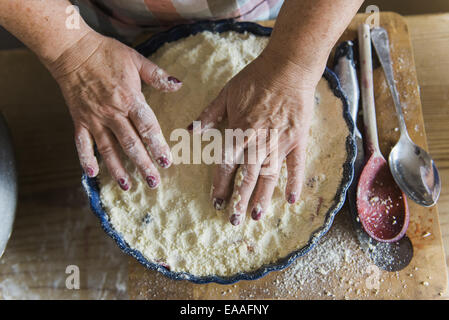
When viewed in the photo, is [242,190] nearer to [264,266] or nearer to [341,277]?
[264,266]

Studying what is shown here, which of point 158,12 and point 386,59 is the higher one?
point 158,12

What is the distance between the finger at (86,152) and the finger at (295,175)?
0.36 m

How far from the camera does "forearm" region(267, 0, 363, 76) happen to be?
0.63 meters

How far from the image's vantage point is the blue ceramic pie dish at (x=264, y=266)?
0.70 metres

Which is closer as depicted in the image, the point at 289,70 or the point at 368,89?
the point at 289,70

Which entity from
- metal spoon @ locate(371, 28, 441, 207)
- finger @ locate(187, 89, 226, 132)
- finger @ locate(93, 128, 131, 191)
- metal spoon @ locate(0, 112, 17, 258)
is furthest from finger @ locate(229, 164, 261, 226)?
metal spoon @ locate(0, 112, 17, 258)

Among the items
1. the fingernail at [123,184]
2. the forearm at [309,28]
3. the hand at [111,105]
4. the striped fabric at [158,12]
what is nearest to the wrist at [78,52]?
the hand at [111,105]

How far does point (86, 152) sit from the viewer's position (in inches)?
28.6

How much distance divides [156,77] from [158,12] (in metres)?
0.16

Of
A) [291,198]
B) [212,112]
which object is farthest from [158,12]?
[291,198]

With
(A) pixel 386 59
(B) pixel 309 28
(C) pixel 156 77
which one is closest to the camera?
(B) pixel 309 28

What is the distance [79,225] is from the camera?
91 centimetres
